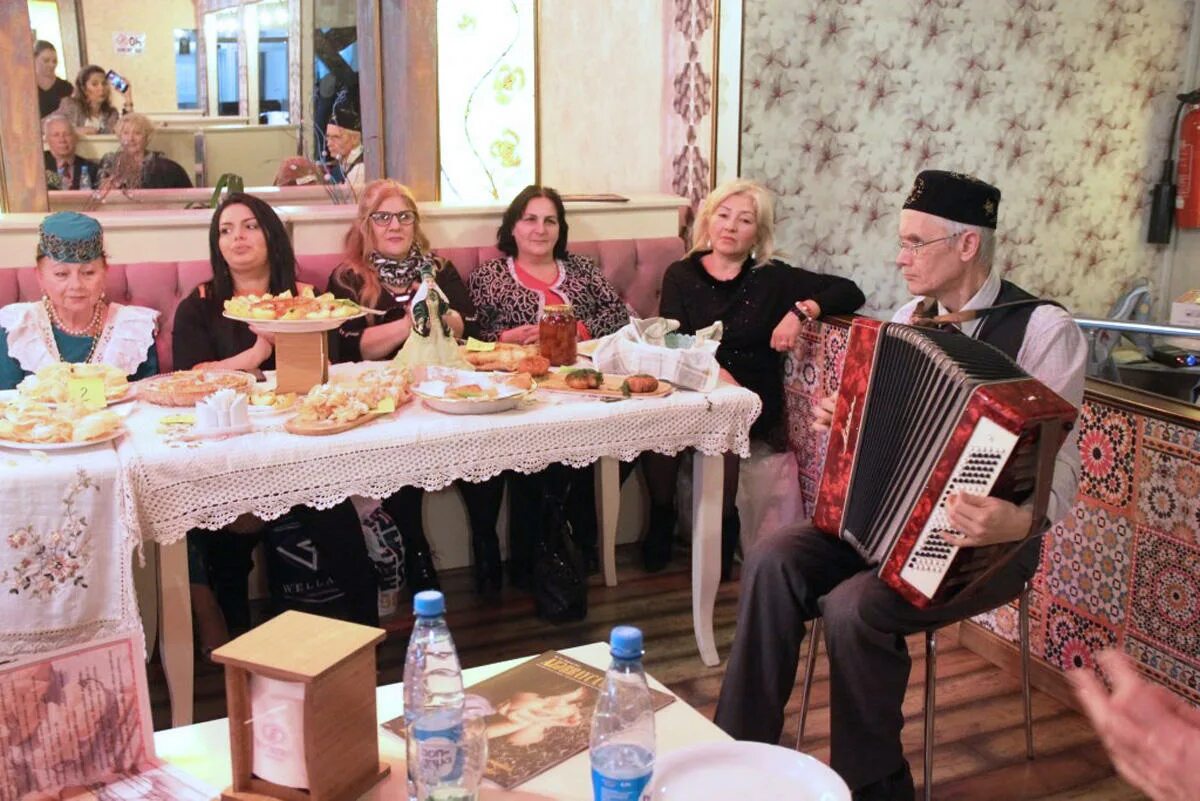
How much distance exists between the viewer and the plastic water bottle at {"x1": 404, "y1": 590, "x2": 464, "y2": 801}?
4.19 feet

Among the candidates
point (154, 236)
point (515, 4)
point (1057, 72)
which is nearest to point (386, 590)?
point (154, 236)

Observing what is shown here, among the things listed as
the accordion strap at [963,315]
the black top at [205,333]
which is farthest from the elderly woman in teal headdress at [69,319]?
the accordion strap at [963,315]

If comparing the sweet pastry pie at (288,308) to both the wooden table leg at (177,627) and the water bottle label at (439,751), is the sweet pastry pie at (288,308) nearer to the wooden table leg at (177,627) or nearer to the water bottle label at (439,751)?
the wooden table leg at (177,627)

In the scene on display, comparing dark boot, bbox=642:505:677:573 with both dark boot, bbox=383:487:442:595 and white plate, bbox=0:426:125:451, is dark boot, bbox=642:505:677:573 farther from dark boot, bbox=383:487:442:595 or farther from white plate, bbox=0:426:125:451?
white plate, bbox=0:426:125:451

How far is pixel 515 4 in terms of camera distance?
420 cm

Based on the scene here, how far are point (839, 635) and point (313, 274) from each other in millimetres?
2042

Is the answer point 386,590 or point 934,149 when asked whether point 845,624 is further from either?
point 934,149

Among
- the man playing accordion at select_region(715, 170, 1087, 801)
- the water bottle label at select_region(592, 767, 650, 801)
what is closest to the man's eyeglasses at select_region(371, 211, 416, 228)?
the man playing accordion at select_region(715, 170, 1087, 801)

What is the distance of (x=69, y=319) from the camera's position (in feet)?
9.37

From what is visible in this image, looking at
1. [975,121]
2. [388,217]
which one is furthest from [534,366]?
[975,121]

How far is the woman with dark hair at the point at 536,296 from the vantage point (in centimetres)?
351

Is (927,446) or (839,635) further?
(839,635)

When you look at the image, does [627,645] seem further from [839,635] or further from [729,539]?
[729,539]

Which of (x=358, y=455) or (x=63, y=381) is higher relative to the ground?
(x=63, y=381)
